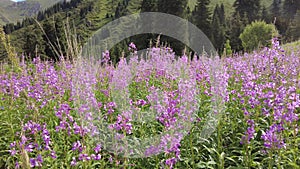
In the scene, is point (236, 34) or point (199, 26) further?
point (236, 34)

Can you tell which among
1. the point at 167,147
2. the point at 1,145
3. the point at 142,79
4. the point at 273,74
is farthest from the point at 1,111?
the point at 273,74

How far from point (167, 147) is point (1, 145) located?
330 centimetres

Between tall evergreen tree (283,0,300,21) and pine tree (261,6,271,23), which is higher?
tall evergreen tree (283,0,300,21)

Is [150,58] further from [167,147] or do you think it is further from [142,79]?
[167,147]

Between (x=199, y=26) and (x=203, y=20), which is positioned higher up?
(x=203, y=20)

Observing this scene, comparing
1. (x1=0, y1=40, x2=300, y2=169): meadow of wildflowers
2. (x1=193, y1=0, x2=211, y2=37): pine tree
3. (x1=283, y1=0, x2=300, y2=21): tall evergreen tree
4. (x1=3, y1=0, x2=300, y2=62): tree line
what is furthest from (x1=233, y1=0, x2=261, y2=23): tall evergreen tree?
(x1=0, y1=40, x2=300, y2=169): meadow of wildflowers

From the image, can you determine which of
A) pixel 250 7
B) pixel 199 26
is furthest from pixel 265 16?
pixel 199 26

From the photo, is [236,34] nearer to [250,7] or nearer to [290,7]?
[250,7]

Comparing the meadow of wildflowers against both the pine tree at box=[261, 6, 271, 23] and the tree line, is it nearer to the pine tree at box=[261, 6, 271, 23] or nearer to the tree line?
the tree line

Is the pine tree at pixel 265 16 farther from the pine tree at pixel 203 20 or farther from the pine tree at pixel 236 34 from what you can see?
the pine tree at pixel 203 20

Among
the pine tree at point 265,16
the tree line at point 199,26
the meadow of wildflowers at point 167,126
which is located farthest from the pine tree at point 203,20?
the meadow of wildflowers at point 167,126

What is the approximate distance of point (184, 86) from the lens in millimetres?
3658

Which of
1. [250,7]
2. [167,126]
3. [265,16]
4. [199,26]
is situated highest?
[250,7]

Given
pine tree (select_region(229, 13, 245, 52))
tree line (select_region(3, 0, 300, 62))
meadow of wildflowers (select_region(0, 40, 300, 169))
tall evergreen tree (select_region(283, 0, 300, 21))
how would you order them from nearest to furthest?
meadow of wildflowers (select_region(0, 40, 300, 169)), tree line (select_region(3, 0, 300, 62)), pine tree (select_region(229, 13, 245, 52)), tall evergreen tree (select_region(283, 0, 300, 21))
